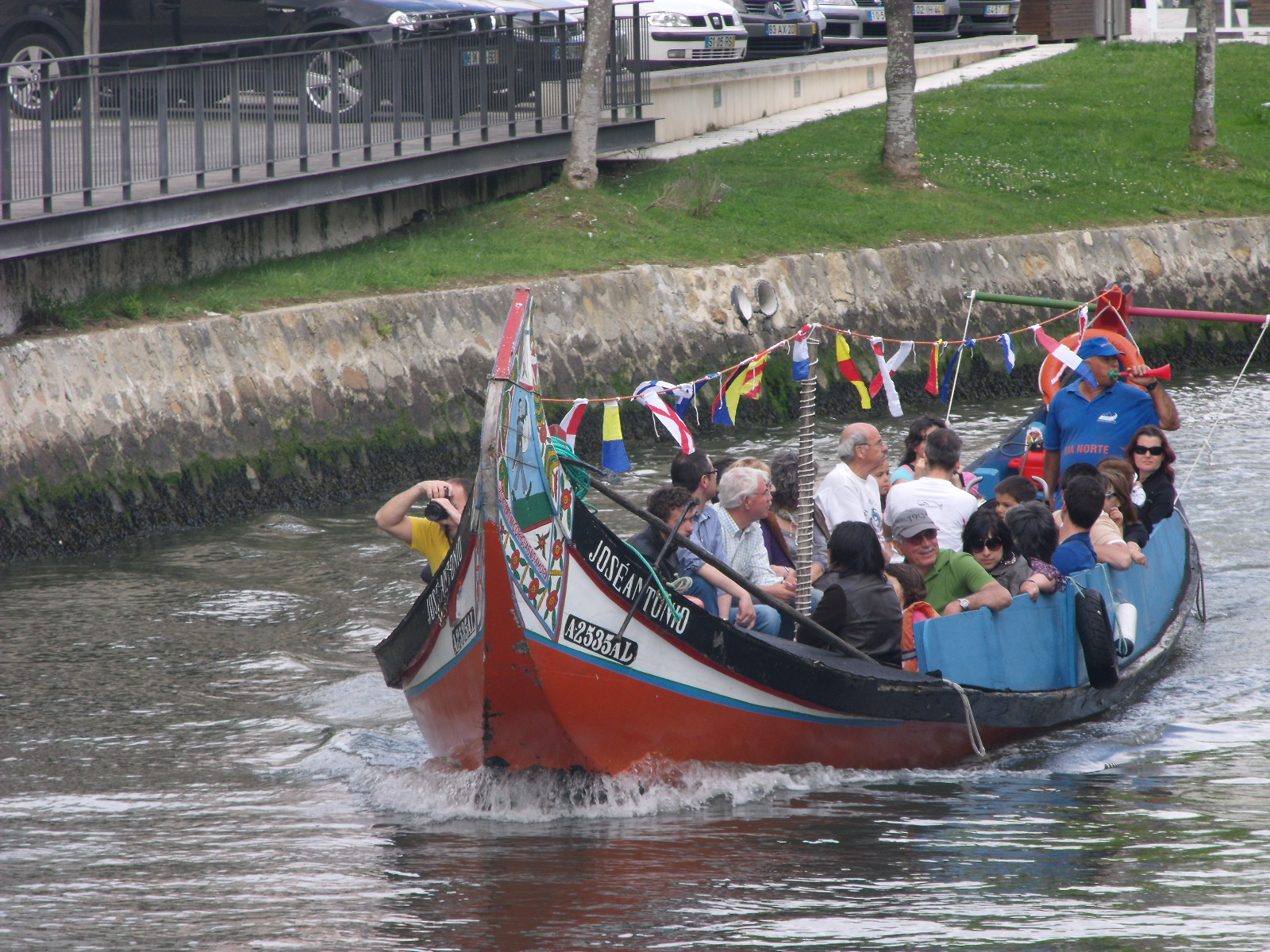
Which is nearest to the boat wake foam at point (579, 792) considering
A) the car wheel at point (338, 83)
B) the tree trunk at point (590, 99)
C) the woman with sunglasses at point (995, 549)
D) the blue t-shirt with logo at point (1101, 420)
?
the woman with sunglasses at point (995, 549)

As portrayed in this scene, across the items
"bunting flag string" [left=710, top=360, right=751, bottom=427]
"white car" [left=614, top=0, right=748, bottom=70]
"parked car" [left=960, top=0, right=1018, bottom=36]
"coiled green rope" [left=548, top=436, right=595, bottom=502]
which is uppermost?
"parked car" [left=960, top=0, right=1018, bottom=36]

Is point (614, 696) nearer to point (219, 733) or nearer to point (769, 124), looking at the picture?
point (219, 733)

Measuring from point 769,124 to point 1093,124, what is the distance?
→ 5.27 metres

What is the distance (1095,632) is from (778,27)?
19924 mm

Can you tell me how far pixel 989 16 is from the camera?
3189cm

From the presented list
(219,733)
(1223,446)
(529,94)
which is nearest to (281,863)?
(219,733)

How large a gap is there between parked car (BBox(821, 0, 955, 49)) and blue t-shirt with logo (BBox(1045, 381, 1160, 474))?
20.9 m

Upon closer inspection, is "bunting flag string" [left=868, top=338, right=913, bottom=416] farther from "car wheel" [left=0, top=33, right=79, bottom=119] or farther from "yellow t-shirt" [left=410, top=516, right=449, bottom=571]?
"car wheel" [left=0, top=33, right=79, bottom=119]

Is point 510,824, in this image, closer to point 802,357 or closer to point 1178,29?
point 802,357

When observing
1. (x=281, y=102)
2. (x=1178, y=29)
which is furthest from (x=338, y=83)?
(x=1178, y=29)

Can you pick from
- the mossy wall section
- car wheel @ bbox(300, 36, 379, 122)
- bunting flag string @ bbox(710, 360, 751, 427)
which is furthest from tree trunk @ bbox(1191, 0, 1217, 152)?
bunting flag string @ bbox(710, 360, 751, 427)

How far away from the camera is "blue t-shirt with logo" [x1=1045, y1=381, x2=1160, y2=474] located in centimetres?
1065

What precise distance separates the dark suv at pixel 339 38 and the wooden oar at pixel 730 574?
33.1ft

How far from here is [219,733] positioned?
888cm
